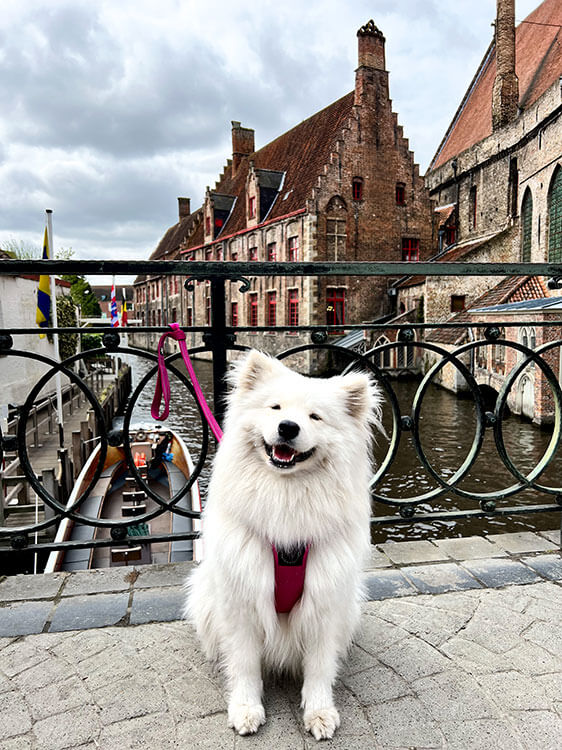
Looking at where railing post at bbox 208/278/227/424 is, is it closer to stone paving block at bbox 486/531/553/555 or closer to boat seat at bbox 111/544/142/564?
stone paving block at bbox 486/531/553/555

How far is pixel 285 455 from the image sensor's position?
5.32ft

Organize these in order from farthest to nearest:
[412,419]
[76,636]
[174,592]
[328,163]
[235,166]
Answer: [235,166], [328,163], [412,419], [174,592], [76,636]

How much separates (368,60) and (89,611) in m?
33.7

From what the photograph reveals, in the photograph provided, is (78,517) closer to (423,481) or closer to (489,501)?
(489,501)

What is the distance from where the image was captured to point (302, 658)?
1.79 m

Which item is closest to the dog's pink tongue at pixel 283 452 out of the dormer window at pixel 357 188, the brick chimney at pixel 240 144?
the dormer window at pixel 357 188

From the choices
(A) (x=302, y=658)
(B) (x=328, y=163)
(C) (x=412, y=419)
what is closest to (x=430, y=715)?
(A) (x=302, y=658)

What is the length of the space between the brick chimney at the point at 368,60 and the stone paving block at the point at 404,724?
108ft

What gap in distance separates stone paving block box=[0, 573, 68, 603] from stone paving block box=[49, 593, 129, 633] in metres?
0.14

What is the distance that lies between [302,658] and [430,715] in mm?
446

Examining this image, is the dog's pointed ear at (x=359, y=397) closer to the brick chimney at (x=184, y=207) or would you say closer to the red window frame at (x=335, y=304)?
the red window frame at (x=335, y=304)

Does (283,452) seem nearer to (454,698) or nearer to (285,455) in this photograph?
(285,455)

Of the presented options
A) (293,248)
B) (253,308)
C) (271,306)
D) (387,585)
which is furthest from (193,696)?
(253,308)

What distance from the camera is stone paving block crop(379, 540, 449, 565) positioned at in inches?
108
